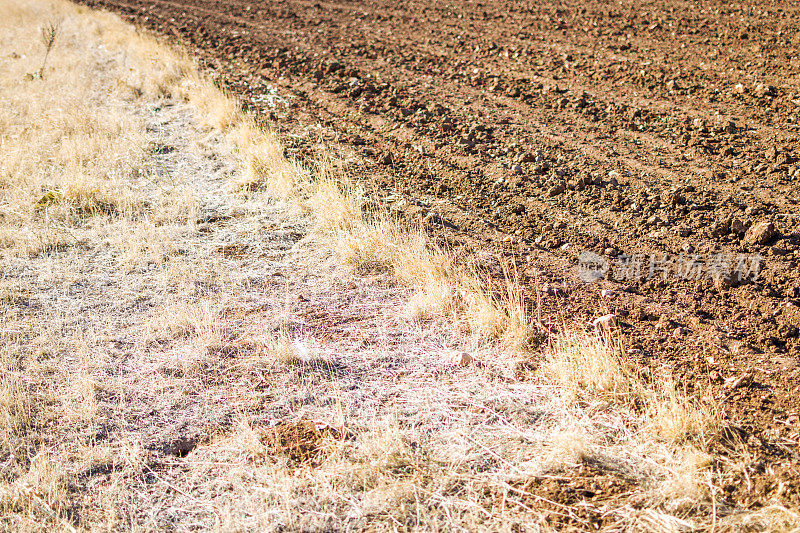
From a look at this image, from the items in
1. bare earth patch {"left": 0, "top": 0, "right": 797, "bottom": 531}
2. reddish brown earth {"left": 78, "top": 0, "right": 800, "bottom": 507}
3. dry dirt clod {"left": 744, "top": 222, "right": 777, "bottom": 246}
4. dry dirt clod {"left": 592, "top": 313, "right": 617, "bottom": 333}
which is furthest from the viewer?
dry dirt clod {"left": 744, "top": 222, "right": 777, "bottom": 246}

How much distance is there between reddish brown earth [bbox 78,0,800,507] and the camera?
3531mm

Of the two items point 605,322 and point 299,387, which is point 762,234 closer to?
point 605,322

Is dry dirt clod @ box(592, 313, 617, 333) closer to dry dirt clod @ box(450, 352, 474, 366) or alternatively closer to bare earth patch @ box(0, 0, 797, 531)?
bare earth patch @ box(0, 0, 797, 531)

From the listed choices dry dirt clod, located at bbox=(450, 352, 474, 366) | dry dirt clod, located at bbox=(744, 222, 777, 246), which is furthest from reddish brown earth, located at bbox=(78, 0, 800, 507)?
dry dirt clod, located at bbox=(450, 352, 474, 366)

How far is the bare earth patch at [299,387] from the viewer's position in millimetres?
2738

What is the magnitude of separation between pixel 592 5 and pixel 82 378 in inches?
433

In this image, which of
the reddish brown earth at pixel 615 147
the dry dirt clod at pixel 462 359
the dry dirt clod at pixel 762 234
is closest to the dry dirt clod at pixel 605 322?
the reddish brown earth at pixel 615 147

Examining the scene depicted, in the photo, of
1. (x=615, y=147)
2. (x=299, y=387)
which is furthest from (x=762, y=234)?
(x=299, y=387)

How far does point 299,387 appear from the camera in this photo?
3.50 meters

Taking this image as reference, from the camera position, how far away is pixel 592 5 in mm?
11734

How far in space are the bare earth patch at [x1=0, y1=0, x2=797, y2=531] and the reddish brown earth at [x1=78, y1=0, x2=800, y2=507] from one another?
36cm

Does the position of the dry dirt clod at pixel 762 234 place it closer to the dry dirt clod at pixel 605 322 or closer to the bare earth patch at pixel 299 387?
the dry dirt clod at pixel 605 322

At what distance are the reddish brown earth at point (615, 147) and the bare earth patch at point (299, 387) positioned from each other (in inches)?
14.2

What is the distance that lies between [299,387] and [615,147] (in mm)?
3991
